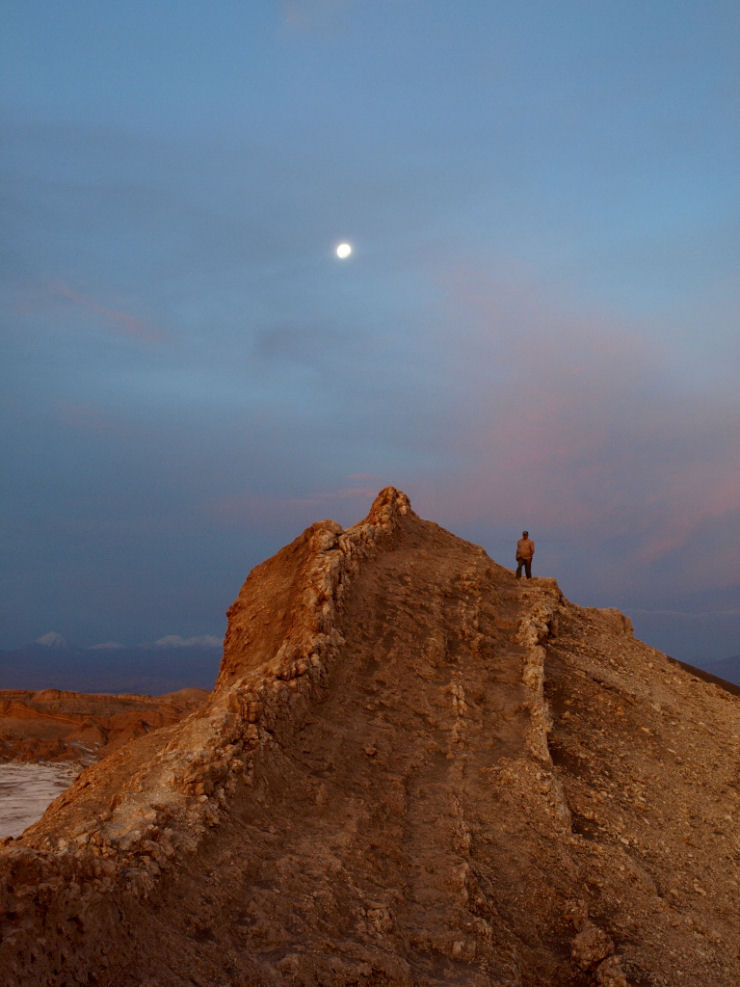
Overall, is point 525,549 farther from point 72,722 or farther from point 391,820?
point 72,722

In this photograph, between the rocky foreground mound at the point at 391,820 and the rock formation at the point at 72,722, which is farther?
the rock formation at the point at 72,722

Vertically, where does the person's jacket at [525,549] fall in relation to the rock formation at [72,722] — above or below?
above

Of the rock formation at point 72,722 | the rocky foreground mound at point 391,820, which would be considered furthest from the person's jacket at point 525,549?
the rock formation at point 72,722

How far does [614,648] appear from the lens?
1354 centimetres

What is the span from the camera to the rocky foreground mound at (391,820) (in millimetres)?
4508

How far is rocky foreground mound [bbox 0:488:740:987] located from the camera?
4.51m

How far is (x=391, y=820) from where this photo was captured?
6.59m

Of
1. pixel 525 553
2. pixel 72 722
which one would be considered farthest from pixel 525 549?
pixel 72 722

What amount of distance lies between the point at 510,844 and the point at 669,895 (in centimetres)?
182

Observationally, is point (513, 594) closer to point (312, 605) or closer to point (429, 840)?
point (312, 605)

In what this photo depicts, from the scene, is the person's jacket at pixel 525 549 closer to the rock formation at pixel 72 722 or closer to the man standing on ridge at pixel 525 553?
the man standing on ridge at pixel 525 553

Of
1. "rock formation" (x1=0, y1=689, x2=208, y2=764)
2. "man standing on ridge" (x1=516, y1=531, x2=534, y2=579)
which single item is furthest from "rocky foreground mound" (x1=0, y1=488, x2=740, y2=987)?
"rock formation" (x1=0, y1=689, x2=208, y2=764)

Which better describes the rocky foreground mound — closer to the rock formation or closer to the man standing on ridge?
the man standing on ridge

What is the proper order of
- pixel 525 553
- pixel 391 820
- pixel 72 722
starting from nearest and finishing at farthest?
pixel 391 820 < pixel 525 553 < pixel 72 722
